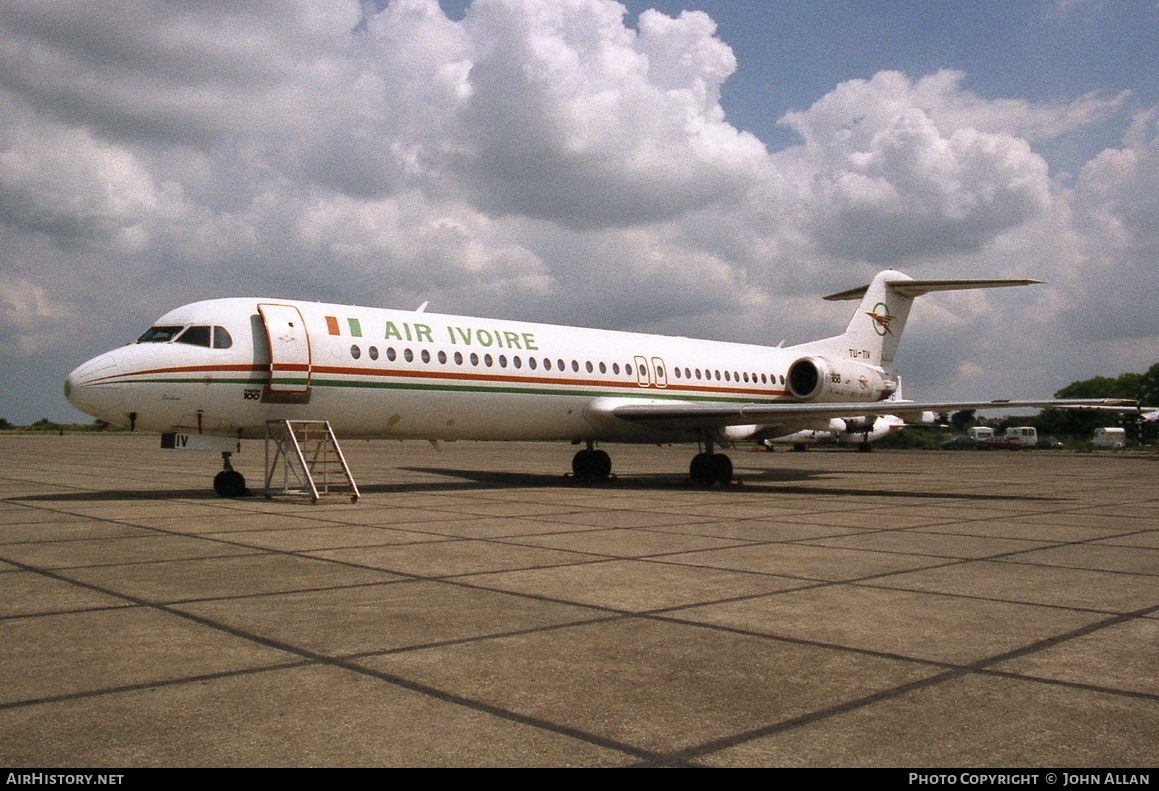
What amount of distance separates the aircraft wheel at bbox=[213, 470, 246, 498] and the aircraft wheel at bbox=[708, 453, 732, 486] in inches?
387

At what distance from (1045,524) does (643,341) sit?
1127 centimetres

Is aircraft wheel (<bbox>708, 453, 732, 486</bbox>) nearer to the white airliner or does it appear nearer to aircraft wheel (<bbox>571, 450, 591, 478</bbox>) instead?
the white airliner

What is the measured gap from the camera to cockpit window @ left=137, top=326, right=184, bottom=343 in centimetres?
1519

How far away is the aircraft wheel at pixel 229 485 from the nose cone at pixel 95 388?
2122 millimetres

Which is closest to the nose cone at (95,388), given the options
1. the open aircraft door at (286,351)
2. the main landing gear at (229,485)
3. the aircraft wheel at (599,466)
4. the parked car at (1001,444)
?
the main landing gear at (229,485)

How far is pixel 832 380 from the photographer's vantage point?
24.4 m

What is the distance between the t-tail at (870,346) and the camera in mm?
24953

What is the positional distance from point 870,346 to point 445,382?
47.0 feet

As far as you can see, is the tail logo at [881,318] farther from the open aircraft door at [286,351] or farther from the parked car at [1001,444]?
the parked car at [1001,444]

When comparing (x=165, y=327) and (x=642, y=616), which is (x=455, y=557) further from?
(x=165, y=327)

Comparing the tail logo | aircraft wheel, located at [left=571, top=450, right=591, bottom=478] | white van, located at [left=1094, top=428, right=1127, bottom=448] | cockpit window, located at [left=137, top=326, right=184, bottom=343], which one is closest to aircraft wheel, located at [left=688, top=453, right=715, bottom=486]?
aircraft wheel, located at [left=571, top=450, right=591, bottom=478]

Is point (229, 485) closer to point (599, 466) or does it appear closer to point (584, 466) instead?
point (584, 466)
